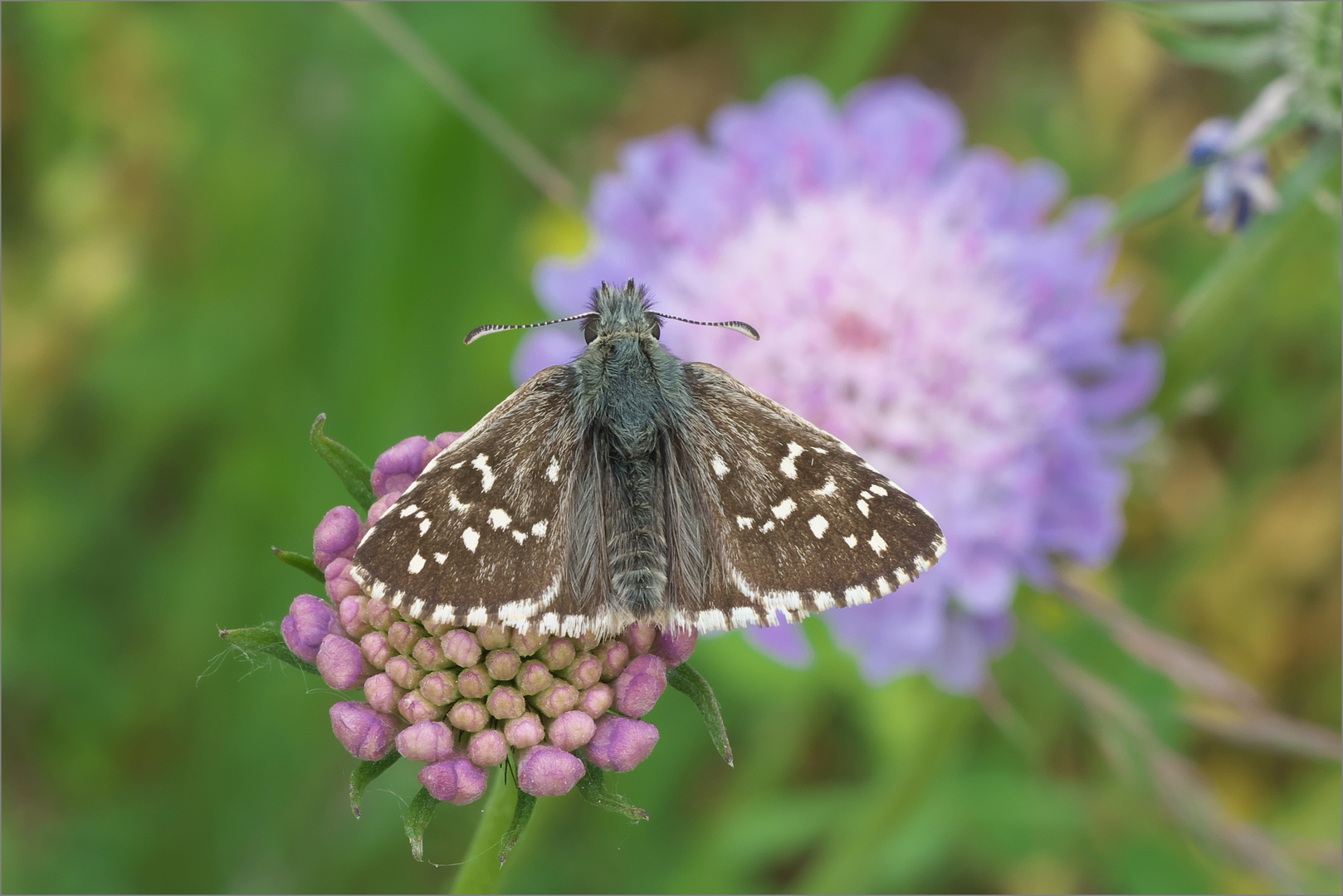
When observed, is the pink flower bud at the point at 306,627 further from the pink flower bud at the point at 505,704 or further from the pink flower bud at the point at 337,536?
the pink flower bud at the point at 505,704

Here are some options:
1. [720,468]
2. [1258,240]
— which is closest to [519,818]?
[720,468]

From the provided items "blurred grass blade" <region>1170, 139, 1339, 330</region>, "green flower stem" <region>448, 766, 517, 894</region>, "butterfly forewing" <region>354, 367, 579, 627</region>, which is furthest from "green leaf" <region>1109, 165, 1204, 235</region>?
"green flower stem" <region>448, 766, 517, 894</region>

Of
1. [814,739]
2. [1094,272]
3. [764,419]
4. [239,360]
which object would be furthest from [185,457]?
[1094,272]

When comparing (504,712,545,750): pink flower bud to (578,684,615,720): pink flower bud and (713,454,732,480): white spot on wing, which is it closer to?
(578,684,615,720): pink flower bud

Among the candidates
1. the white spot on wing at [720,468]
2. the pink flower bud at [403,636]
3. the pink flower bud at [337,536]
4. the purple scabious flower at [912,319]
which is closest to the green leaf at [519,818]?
the pink flower bud at [403,636]

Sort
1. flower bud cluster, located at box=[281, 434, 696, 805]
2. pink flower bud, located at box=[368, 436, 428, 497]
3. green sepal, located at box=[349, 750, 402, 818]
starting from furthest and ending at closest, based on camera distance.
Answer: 1. pink flower bud, located at box=[368, 436, 428, 497]
2. flower bud cluster, located at box=[281, 434, 696, 805]
3. green sepal, located at box=[349, 750, 402, 818]
